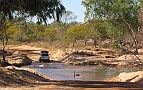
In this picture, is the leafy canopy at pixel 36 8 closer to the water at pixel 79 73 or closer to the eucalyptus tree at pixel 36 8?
the eucalyptus tree at pixel 36 8

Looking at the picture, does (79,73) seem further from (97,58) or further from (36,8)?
(36,8)

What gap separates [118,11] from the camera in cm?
5219

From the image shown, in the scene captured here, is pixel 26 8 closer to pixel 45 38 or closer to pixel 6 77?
pixel 6 77

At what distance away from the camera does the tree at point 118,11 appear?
51656 mm

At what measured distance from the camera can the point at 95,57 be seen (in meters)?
80.4

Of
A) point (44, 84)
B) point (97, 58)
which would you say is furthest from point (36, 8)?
point (97, 58)

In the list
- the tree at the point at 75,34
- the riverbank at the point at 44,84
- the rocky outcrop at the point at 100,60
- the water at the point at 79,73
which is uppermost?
the tree at the point at 75,34

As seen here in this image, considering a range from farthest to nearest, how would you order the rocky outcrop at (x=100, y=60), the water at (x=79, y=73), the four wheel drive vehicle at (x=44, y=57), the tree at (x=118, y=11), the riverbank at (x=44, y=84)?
1. the four wheel drive vehicle at (x=44, y=57)
2. the rocky outcrop at (x=100, y=60)
3. the tree at (x=118, y=11)
4. the water at (x=79, y=73)
5. the riverbank at (x=44, y=84)

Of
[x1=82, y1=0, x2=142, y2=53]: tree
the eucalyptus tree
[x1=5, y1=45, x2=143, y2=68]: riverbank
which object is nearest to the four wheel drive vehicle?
[x1=5, y1=45, x2=143, y2=68]: riverbank

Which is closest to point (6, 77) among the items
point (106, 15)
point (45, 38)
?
point (106, 15)

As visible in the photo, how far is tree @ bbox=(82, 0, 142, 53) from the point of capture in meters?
51.7

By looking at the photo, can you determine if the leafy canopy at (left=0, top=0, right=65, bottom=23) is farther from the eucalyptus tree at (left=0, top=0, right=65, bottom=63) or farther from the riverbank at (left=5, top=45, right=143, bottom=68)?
the riverbank at (left=5, top=45, right=143, bottom=68)

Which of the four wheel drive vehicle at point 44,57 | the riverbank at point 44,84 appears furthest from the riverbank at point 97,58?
the riverbank at point 44,84

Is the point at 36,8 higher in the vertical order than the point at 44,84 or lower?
higher
